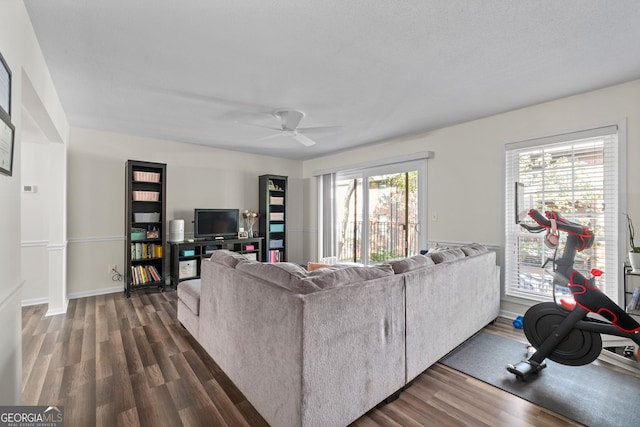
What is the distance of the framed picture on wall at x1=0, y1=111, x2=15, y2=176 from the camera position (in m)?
1.36

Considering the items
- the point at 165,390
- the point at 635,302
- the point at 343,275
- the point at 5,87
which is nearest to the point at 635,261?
the point at 635,302

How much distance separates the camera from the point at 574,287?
2.10m

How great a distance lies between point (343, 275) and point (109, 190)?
4.34 metres

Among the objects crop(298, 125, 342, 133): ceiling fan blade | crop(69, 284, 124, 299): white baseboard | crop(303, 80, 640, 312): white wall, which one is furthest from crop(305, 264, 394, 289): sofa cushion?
crop(69, 284, 124, 299): white baseboard

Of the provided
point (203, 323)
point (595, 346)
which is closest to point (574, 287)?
point (595, 346)

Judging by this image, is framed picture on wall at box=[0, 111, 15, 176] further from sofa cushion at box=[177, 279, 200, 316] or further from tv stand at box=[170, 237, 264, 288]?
tv stand at box=[170, 237, 264, 288]

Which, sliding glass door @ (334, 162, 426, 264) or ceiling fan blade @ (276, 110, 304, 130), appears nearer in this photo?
ceiling fan blade @ (276, 110, 304, 130)

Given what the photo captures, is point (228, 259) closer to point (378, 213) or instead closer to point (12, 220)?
point (12, 220)

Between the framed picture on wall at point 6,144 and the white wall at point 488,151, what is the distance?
167 inches

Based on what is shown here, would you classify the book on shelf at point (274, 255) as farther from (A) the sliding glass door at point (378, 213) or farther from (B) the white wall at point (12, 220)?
(B) the white wall at point (12, 220)

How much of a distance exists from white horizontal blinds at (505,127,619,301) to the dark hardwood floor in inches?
37.0

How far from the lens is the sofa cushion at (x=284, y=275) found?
1.50 m

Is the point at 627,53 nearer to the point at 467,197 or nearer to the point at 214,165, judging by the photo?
the point at 467,197

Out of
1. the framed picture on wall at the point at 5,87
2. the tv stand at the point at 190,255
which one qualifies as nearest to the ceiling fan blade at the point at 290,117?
the framed picture on wall at the point at 5,87
